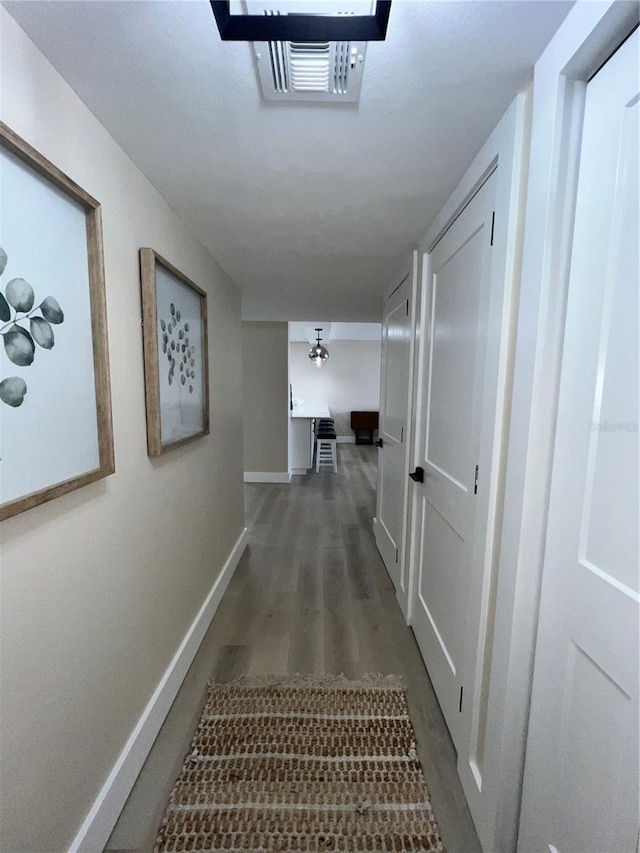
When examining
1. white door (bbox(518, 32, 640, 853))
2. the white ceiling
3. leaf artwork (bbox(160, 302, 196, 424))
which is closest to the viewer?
white door (bbox(518, 32, 640, 853))

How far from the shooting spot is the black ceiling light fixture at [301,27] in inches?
26.6

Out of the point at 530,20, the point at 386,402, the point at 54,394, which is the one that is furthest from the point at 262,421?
the point at 530,20

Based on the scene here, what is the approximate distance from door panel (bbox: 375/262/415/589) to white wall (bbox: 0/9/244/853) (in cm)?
130

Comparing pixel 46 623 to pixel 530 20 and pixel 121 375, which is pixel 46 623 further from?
pixel 530 20

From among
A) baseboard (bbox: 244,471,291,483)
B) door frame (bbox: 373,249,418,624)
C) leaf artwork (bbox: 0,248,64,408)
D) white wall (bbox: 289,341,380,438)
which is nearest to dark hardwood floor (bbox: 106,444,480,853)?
door frame (bbox: 373,249,418,624)

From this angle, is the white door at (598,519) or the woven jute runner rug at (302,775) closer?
the white door at (598,519)

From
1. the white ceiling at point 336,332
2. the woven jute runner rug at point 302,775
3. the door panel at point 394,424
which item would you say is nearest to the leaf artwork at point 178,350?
the door panel at point 394,424

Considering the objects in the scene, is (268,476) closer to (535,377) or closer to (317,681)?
(317,681)

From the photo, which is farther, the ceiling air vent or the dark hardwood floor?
the dark hardwood floor

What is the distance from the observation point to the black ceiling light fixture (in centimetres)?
68

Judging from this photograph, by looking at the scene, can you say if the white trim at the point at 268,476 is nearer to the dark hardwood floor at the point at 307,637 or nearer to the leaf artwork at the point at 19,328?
the dark hardwood floor at the point at 307,637

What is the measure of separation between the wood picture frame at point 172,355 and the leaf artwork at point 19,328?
0.48 metres

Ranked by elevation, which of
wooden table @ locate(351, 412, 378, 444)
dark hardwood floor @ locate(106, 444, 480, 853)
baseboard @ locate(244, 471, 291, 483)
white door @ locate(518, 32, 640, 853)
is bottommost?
dark hardwood floor @ locate(106, 444, 480, 853)

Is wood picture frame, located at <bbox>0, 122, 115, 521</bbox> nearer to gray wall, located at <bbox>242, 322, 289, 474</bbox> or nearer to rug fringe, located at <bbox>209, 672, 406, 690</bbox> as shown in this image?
rug fringe, located at <bbox>209, 672, 406, 690</bbox>
